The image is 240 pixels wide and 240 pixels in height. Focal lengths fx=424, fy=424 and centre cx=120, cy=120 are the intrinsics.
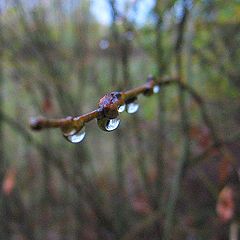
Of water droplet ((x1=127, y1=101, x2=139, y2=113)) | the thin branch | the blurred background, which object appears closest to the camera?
the thin branch

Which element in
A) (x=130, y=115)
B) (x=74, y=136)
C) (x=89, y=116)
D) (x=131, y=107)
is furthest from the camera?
(x=130, y=115)

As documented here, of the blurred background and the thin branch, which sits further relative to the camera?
the blurred background

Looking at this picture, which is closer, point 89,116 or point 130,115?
point 89,116

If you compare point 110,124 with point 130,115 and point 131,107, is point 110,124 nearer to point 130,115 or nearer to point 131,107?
point 131,107

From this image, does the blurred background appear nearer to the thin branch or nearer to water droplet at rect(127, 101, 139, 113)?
water droplet at rect(127, 101, 139, 113)

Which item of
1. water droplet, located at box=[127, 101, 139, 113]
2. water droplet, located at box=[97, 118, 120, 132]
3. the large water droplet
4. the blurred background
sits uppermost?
the blurred background

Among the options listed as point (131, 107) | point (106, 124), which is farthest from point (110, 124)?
point (131, 107)

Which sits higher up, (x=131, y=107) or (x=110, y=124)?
(x=131, y=107)

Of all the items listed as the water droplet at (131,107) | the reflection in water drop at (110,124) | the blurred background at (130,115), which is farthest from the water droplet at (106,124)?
Answer: the blurred background at (130,115)

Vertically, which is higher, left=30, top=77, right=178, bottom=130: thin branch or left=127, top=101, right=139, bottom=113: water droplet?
left=127, top=101, right=139, bottom=113: water droplet

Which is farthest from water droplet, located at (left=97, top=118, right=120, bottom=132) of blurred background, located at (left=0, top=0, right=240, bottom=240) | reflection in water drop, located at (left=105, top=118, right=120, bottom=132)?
blurred background, located at (left=0, top=0, right=240, bottom=240)
